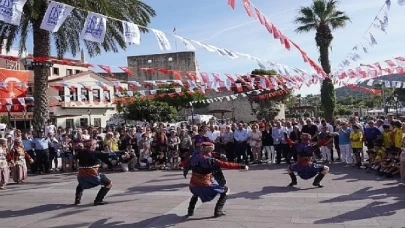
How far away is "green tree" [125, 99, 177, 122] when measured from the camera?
4309 cm

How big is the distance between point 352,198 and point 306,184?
2.01 metres

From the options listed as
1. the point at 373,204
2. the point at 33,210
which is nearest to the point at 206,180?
the point at 373,204

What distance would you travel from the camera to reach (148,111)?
43.1 m

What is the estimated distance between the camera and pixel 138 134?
1688 cm

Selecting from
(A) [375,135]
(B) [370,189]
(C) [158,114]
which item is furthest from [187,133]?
(C) [158,114]

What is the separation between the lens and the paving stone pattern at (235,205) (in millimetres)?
7305

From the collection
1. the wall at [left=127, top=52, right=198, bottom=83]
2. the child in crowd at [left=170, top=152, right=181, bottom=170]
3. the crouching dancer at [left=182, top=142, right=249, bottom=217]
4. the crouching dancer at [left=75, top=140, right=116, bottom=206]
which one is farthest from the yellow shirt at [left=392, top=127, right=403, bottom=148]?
the wall at [left=127, top=52, right=198, bottom=83]

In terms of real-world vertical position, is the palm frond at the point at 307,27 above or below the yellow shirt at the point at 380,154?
above

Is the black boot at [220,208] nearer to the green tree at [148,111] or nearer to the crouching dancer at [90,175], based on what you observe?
the crouching dancer at [90,175]

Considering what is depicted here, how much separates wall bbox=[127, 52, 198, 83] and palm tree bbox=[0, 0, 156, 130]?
38.9m

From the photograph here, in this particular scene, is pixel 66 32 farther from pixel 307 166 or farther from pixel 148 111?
pixel 148 111

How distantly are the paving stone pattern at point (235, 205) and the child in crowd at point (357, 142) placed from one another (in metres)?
1.28

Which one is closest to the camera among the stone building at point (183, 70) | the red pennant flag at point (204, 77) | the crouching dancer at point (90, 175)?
the crouching dancer at point (90, 175)

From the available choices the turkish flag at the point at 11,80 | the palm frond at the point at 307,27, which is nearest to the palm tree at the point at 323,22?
the palm frond at the point at 307,27
